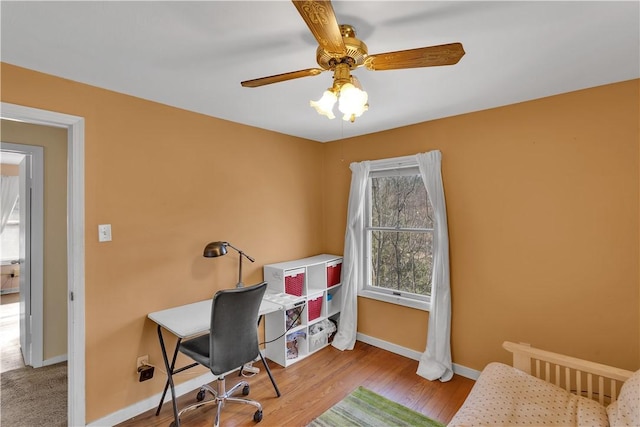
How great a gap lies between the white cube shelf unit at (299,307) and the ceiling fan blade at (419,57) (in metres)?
1.99

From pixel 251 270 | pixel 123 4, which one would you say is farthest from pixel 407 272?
pixel 123 4

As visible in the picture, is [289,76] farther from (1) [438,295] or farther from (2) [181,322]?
(1) [438,295]

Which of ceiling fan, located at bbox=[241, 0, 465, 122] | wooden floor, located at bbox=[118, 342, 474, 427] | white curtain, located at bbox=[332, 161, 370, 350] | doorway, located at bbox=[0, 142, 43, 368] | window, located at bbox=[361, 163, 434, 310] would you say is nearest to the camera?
ceiling fan, located at bbox=[241, 0, 465, 122]

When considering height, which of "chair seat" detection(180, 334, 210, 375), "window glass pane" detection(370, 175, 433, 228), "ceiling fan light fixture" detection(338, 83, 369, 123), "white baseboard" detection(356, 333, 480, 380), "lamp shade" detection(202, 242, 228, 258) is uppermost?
"ceiling fan light fixture" detection(338, 83, 369, 123)

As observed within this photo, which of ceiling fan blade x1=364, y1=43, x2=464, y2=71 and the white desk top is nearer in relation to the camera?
ceiling fan blade x1=364, y1=43, x2=464, y2=71

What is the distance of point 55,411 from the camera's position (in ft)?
7.15

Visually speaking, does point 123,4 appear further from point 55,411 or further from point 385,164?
point 55,411

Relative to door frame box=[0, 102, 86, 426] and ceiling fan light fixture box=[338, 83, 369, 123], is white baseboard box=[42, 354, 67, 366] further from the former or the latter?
ceiling fan light fixture box=[338, 83, 369, 123]

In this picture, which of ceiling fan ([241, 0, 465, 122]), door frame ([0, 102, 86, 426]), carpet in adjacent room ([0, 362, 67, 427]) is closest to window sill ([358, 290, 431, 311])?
ceiling fan ([241, 0, 465, 122])

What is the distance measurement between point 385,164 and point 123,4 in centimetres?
244

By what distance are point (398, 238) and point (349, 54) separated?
223 cm

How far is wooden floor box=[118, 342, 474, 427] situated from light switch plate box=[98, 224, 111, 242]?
1301 mm

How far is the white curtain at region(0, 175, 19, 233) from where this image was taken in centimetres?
468

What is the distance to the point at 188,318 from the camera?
2.15 m
